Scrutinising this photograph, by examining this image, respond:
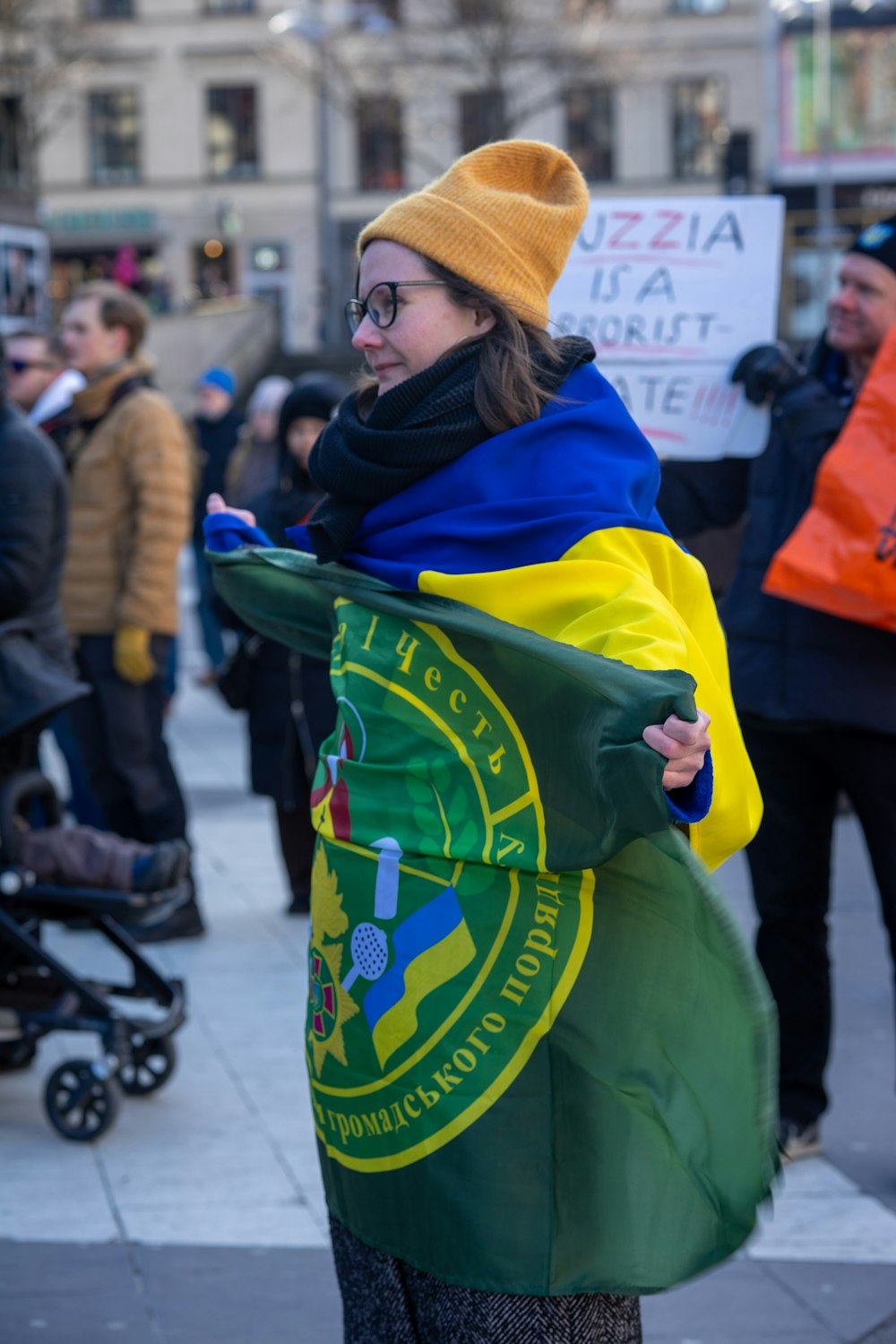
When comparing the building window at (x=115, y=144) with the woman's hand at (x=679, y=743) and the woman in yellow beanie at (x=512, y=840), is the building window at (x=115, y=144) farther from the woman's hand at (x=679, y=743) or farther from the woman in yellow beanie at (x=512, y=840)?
the woman's hand at (x=679, y=743)

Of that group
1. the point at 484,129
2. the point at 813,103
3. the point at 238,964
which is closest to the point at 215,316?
the point at 484,129

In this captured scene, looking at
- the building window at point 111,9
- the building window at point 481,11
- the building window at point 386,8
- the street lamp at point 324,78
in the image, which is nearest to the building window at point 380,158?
the street lamp at point 324,78

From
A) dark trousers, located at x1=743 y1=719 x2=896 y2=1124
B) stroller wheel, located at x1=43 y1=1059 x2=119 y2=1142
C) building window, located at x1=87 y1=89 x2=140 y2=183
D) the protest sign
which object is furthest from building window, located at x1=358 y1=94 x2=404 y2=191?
dark trousers, located at x1=743 y1=719 x2=896 y2=1124

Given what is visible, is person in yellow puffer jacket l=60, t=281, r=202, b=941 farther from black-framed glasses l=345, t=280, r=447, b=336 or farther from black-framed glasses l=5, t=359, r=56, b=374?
black-framed glasses l=345, t=280, r=447, b=336

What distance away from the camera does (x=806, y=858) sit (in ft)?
13.3

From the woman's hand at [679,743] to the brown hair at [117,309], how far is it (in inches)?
181

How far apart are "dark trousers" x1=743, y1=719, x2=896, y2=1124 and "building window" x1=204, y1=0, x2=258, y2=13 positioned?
45.1 meters

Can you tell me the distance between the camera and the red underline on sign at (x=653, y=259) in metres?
4.27

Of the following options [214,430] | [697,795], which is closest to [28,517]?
[697,795]

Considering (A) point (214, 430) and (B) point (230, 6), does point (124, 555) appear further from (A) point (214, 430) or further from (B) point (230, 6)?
(B) point (230, 6)

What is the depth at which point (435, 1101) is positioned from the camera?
215 centimetres

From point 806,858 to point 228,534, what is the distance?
168cm

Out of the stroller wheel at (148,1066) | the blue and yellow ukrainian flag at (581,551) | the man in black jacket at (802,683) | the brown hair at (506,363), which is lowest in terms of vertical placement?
the stroller wheel at (148,1066)

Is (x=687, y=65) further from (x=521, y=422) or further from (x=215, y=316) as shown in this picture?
(x=521, y=422)
